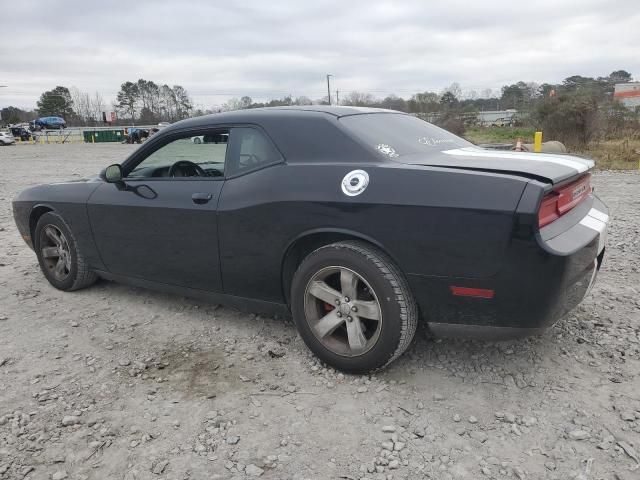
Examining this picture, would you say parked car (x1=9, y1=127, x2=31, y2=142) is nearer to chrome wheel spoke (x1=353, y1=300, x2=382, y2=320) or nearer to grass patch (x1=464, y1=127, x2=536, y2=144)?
grass patch (x1=464, y1=127, x2=536, y2=144)

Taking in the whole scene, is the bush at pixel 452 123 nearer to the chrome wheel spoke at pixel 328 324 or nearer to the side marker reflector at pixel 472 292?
the chrome wheel spoke at pixel 328 324

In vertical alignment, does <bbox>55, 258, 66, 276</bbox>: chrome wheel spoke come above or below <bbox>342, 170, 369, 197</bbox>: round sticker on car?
below

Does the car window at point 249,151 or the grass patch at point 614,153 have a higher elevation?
the car window at point 249,151

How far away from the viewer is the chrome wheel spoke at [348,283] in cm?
265

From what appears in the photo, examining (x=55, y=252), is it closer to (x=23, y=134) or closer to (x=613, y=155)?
(x=613, y=155)

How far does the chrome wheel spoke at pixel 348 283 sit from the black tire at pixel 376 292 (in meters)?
0.03

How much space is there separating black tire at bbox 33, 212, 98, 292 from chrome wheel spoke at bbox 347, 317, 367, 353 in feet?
8.52

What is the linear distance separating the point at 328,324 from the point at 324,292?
0.61ft

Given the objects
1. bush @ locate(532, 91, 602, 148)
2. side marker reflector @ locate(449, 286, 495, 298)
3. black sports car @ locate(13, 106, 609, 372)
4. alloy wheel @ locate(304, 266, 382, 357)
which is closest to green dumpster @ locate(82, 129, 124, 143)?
bush @ locate(532, 91, 602, 148)

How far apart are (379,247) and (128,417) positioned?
154 centimetres

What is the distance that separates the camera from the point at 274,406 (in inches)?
102

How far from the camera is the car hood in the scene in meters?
2.39

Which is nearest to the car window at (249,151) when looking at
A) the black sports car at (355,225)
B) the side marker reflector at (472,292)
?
the black sports car at (355,225)

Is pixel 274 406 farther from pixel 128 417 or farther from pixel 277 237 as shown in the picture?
pixel 277 237
